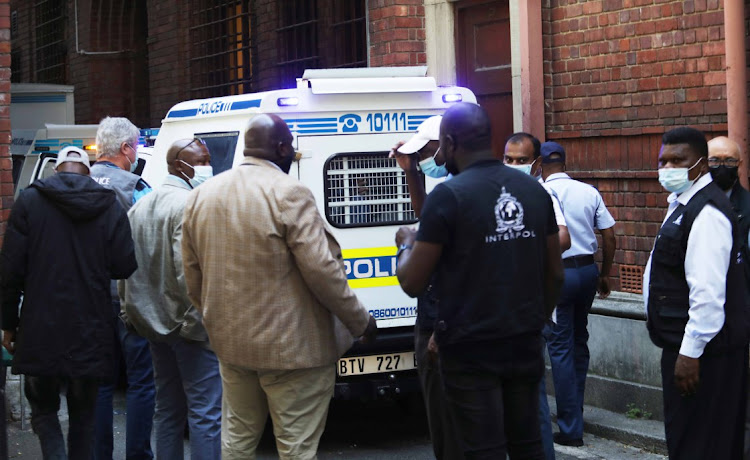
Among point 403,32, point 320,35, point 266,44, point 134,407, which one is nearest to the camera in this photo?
point 134,407

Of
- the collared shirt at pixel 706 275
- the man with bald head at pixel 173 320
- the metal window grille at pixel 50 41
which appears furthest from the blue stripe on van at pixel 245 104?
the metal window grille at pixel 50 41

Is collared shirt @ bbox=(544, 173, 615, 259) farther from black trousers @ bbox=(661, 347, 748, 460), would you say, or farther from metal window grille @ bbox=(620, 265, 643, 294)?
black trousers @ bbox=(661, 347, 748, 460)

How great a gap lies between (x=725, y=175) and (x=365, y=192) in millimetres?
2362

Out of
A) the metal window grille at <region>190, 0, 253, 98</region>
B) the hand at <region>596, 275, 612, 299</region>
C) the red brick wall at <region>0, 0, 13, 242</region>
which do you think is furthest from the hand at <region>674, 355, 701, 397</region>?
the metal window grille at <region>190, 0, 253, 98</region>

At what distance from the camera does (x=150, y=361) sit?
6586 millimetres

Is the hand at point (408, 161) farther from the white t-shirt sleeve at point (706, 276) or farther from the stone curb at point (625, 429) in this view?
the stone curb at point (625, 429)

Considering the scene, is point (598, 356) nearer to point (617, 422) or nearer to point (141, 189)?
point (617, 422)

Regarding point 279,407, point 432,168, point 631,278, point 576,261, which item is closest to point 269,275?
point 279,407

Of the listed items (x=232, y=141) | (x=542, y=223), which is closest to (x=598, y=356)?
(x=232, y=141)

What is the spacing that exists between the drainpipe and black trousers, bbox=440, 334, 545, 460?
3683 millimetres

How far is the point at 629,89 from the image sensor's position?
8.79 m

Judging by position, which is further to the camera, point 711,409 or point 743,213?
point 743,213

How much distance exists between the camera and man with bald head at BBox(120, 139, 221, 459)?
19.2 ft

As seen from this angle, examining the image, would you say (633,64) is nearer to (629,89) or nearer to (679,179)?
(629,89)
